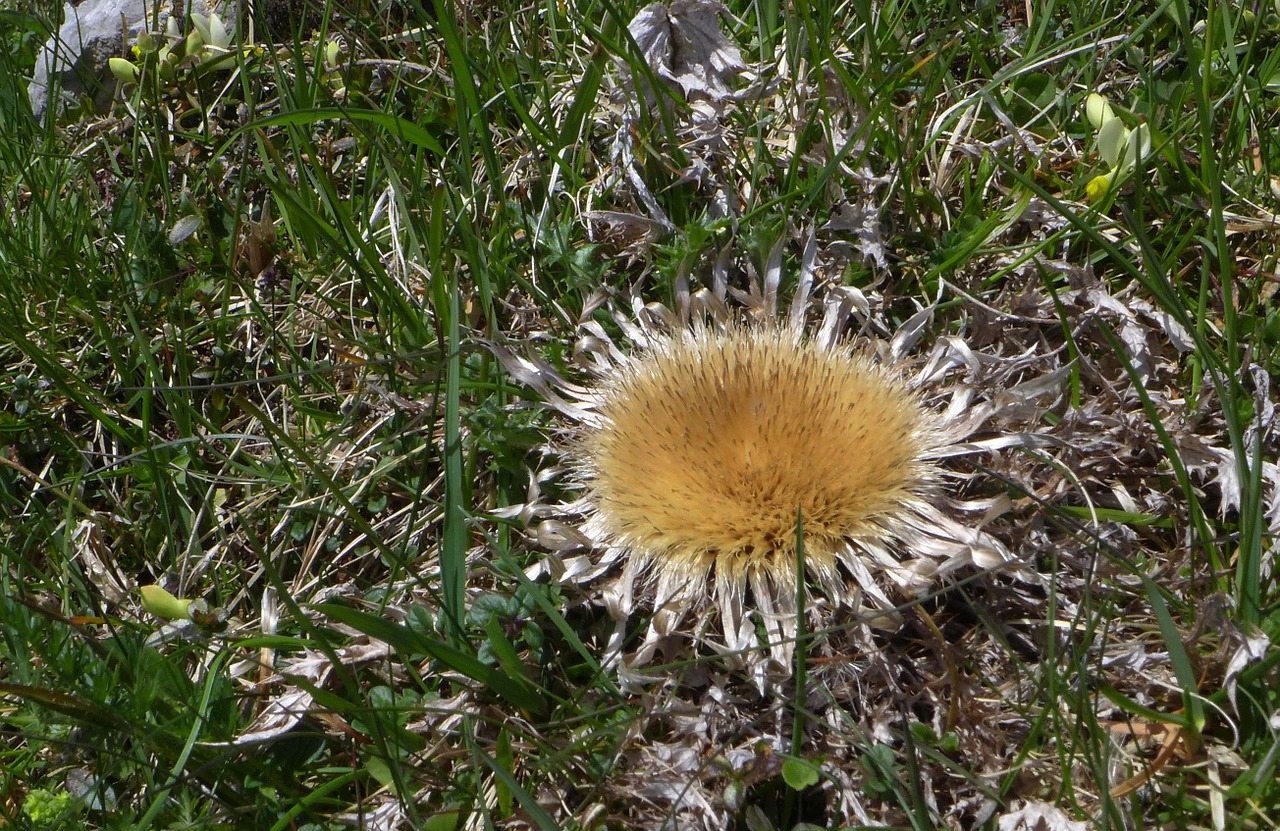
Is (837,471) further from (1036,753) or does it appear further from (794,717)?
(1036,753)

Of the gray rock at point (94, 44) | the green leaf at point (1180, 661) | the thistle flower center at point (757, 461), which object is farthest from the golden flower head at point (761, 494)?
the gray rock at point (94, 44)

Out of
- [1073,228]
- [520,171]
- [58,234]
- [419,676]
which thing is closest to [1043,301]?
[1073,228]

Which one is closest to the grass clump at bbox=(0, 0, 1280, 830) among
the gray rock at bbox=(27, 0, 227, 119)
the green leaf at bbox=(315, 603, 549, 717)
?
the green leaf at bbox=(315, 603, 549, 717)

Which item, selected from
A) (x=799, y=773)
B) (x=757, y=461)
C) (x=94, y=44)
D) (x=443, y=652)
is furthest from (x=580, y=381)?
(x=94, y=44)

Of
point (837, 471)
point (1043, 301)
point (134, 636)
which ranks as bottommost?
point (134, 636)

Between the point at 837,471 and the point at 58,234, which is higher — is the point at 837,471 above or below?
below
